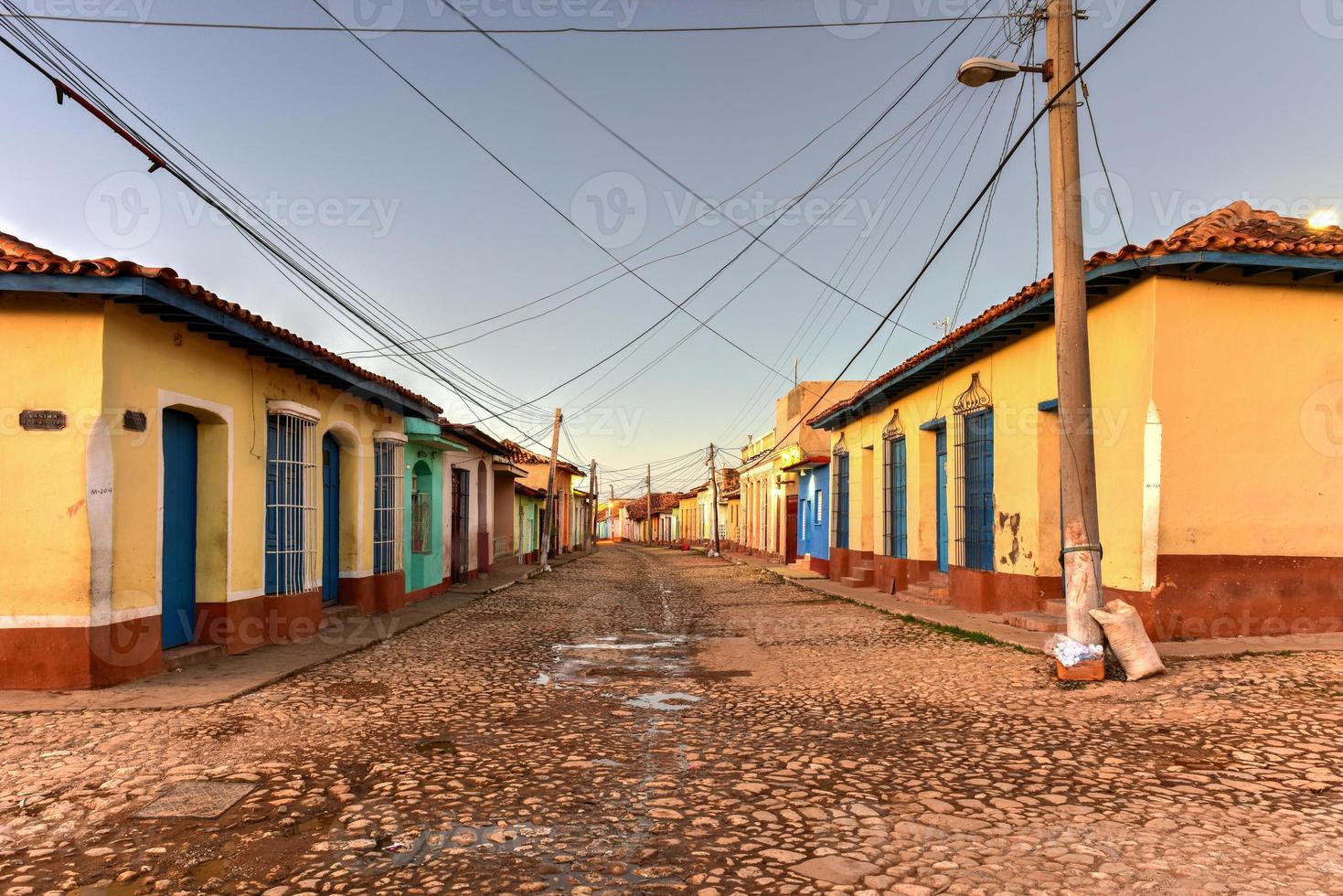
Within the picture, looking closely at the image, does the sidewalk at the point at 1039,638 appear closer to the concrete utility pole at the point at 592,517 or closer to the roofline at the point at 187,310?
the roofline at the point at 187,310

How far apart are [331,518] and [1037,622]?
886 centimetres

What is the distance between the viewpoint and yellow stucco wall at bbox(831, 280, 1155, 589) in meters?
8.48

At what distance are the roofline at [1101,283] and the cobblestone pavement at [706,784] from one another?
349 centimetres

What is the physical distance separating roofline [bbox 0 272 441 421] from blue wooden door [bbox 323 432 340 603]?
1116mm

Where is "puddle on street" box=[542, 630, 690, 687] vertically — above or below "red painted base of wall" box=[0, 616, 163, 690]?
below

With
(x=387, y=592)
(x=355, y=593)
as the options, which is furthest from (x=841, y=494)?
(x=355, y=593)

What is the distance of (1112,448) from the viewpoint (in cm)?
877

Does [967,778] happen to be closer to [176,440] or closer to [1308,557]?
[1308,557]

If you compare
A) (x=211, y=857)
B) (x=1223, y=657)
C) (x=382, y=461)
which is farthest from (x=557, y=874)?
(x=382, y=461)

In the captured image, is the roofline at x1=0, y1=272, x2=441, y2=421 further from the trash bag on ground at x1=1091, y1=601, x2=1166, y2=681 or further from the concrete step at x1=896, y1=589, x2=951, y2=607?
the concrete step at x1=896, y1=589, x2=951, y2=607

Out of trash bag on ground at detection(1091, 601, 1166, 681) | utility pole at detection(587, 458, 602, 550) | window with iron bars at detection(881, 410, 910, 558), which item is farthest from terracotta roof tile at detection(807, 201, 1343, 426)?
utility pole at detection(587, 458, 602, 550)

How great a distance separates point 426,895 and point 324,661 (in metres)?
5.81

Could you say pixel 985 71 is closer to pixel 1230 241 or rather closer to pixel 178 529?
pixel 1230 241

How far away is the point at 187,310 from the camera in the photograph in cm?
724
